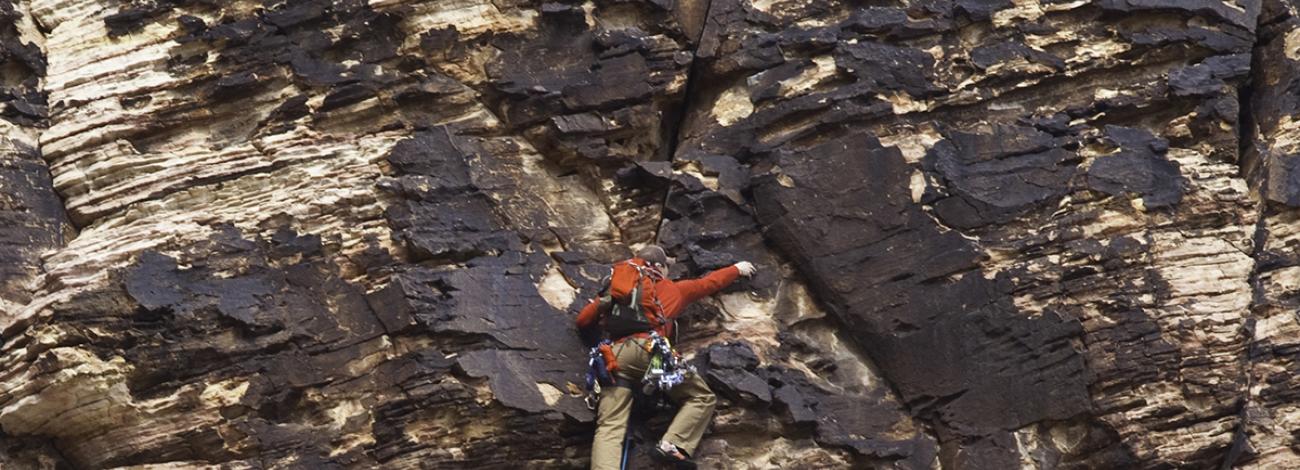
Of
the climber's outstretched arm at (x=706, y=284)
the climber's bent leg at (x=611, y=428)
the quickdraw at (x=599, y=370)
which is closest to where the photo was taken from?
the climber's bent leg at (x=611, y=428)

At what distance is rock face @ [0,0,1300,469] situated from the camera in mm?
15391

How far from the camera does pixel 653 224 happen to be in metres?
16.9

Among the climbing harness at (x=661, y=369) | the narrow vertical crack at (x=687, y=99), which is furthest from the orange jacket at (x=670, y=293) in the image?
the narrow vertical crack at (x=687, y=99)

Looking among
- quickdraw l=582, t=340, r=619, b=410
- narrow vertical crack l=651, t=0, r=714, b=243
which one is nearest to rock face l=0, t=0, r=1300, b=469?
narrow vertical crack l=651, t=0, r=714, b=243

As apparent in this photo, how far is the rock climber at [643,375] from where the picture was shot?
1497cm

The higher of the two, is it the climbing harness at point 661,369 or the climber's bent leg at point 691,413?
the climbing harness at point 661,369

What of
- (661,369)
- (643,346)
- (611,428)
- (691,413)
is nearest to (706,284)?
(643,346)

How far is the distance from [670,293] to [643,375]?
848 millimetres

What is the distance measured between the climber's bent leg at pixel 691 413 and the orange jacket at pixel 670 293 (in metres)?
0.59

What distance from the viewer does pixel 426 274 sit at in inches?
624

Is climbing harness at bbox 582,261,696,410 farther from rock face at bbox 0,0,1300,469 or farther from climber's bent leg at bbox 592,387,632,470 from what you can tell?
rock face at bbox 0,0,1300,469

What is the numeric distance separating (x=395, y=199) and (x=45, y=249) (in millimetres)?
3564

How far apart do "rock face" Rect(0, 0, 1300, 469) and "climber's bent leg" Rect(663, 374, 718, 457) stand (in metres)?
0.30

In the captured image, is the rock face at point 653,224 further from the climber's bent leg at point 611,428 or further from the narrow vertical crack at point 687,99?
the climber's bent leg at point 611,428
